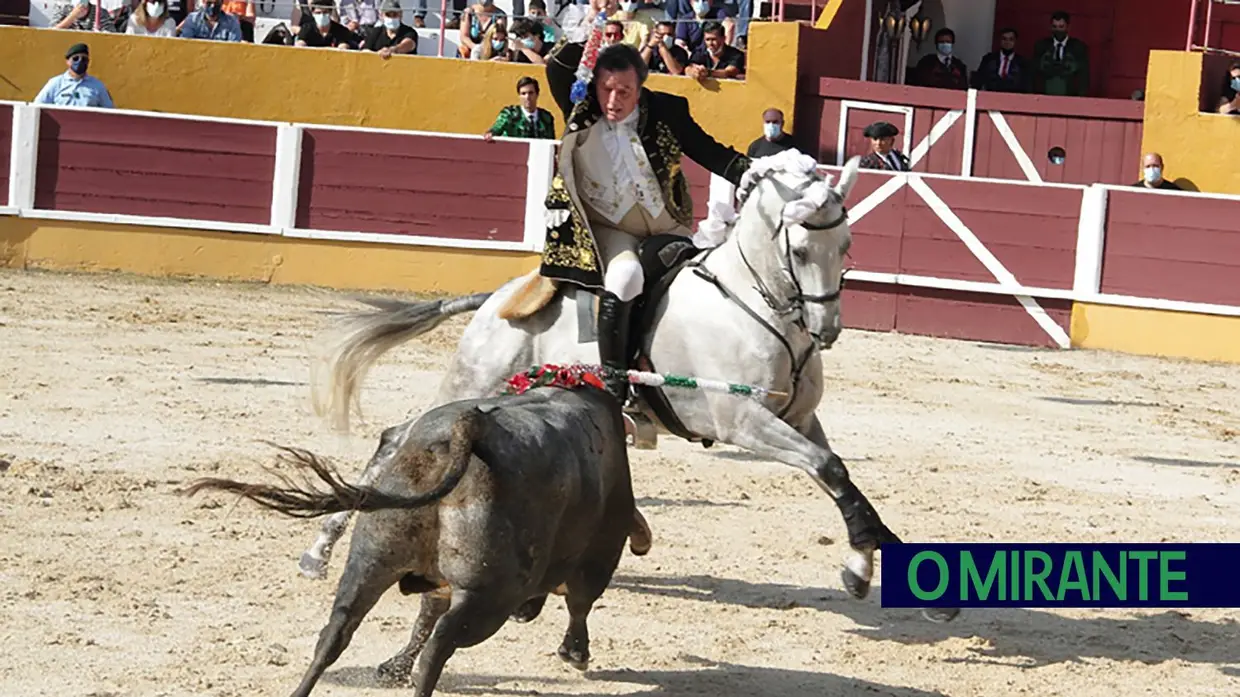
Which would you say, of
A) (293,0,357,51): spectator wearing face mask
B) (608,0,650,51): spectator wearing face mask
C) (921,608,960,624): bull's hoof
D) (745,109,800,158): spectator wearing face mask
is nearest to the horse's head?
(921,608,960,624): bull's hoof

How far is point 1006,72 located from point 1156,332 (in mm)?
3930

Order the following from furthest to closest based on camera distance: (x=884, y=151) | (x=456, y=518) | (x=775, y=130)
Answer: (x=775, y=130), (x=884, y=151), (x=456, y=518)

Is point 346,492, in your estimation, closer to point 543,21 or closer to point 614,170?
point 614,170

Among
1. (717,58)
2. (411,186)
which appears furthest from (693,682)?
(717,58)

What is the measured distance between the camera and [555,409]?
451cm

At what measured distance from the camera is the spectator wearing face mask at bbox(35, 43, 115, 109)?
44.5 feet

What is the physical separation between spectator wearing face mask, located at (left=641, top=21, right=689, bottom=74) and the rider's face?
348 inches

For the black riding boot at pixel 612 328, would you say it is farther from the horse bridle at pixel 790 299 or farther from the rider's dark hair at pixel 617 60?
the rider's dark hair at pixel 617 60

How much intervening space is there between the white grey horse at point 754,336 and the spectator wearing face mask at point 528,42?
9.12 m

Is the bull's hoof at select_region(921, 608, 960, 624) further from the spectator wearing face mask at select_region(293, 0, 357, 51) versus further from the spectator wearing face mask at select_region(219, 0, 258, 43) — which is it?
the spectator wearing face mask at select_region(219, 0, 258, 43)

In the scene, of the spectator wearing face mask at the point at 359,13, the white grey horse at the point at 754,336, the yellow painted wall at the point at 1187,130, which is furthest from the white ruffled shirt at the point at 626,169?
the spectator wearing face mask at the point at 359,13

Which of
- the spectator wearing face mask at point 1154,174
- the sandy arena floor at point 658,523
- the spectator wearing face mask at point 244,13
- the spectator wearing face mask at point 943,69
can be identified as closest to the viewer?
the sandy arena floor at point 658,523

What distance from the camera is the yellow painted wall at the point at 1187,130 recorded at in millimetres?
14055

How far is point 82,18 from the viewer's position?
52.5 ft
